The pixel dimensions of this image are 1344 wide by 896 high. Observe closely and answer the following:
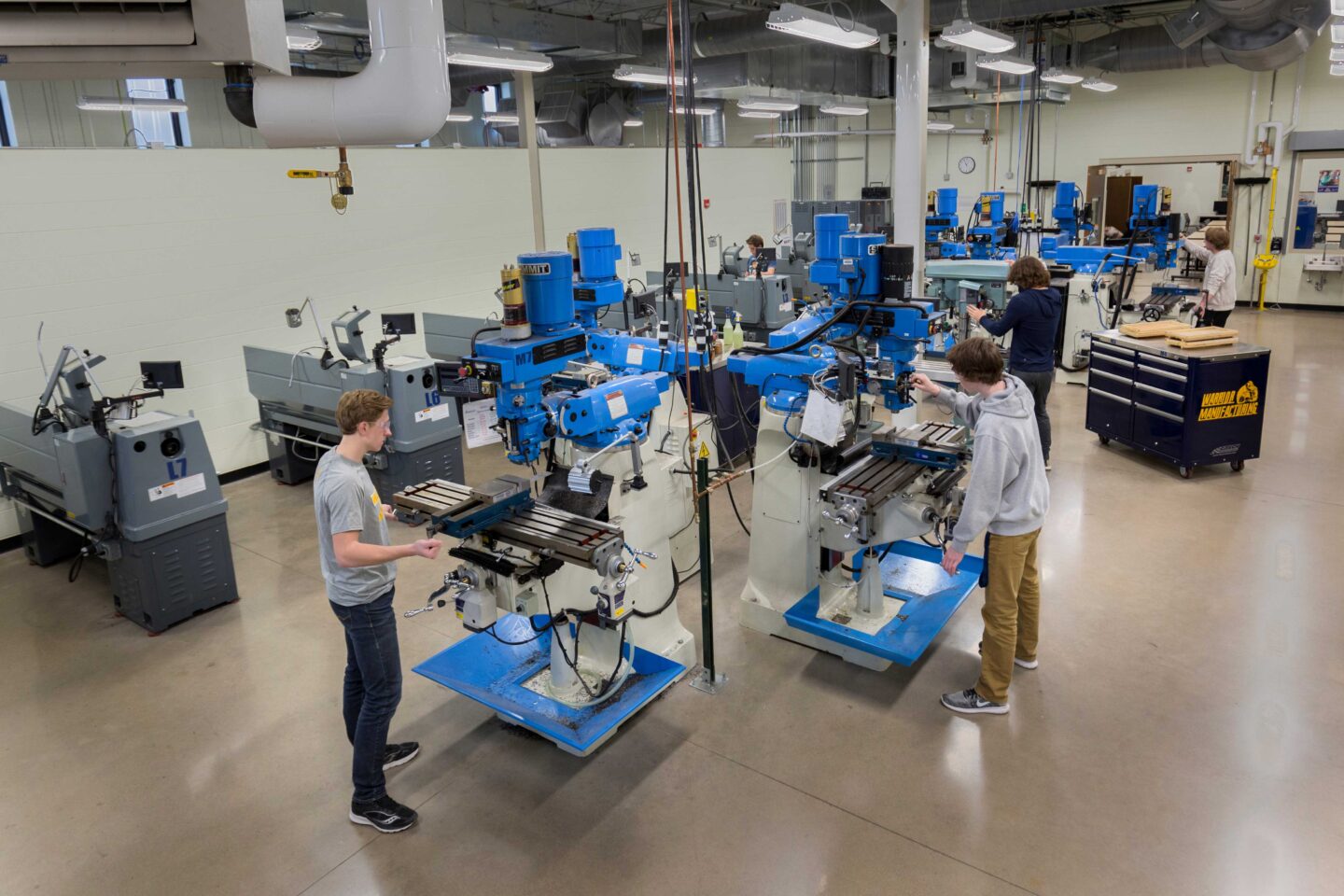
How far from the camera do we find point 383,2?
9.46 feet

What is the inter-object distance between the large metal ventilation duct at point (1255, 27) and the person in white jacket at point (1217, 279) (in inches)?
76.8

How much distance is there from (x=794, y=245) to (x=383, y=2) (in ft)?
21.8

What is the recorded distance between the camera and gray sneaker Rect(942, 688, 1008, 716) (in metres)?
3.46

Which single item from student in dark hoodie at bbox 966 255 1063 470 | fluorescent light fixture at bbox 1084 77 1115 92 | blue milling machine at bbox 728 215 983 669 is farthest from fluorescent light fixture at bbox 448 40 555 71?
fluorescent light fixture at bbox 1084 77 1115 92

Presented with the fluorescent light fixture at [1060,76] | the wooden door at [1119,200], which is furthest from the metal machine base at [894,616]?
the wooden door at [1119,200]

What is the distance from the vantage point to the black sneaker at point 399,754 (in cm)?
332

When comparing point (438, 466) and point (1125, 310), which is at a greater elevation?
point (1125, 310)

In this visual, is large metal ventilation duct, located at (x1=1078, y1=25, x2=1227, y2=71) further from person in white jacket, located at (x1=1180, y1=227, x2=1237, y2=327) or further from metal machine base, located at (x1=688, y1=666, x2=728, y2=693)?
metal machine base, located at (x1=688, y1=666, x2=728, y2=693)

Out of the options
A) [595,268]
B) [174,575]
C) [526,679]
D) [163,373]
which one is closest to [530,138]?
[163,373]

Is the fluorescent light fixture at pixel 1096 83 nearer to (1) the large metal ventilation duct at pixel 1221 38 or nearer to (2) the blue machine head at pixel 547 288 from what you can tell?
(1) the large metal ventilation duct at pixel 1221 38

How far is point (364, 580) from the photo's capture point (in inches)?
109

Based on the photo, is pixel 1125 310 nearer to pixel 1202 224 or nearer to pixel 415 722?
pixel 1202 224

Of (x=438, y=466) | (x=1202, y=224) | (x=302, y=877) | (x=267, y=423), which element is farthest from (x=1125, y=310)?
(x=302, y=877)

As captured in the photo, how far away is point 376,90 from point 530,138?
18.9 ft
